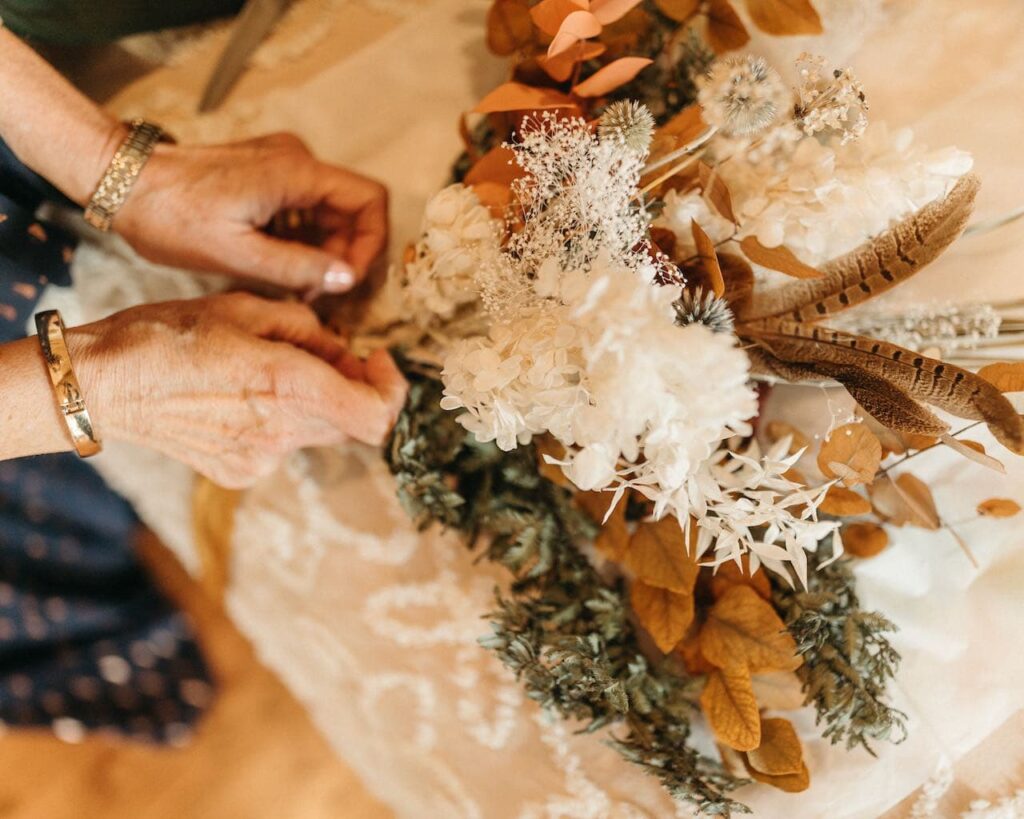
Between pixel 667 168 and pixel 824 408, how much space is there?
27 cm

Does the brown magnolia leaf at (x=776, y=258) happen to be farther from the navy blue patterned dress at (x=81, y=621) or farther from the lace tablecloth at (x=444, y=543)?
the navy blue patterned dress at (x=81, y=621)

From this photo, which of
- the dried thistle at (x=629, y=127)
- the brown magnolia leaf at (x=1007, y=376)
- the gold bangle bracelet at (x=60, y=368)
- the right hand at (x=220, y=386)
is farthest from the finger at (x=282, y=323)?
the brown magnolia leaf at (x=1007, y=376)

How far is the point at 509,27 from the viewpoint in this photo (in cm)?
79

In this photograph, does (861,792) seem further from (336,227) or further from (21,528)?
(21,528)

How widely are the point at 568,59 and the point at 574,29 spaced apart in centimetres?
8

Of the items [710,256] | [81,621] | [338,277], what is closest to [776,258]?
[710,256]

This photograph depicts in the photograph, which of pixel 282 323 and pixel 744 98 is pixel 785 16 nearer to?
pixel 744 98

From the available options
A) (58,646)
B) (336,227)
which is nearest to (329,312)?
(336,227)

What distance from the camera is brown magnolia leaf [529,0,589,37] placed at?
608 millimetres

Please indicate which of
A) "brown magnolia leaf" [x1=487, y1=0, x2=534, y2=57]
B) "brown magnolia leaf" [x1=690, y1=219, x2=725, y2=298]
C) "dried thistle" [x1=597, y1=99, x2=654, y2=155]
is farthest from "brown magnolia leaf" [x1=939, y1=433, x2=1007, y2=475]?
"brown magnolia leaf" [x1=487, y1=0, x2=534, y2=57]

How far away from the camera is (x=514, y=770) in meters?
0.85

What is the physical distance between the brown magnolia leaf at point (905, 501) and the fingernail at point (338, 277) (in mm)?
600

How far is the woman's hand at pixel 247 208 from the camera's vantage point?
82 cm

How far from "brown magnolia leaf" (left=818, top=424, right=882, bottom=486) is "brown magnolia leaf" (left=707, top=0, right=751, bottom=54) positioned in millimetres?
415
